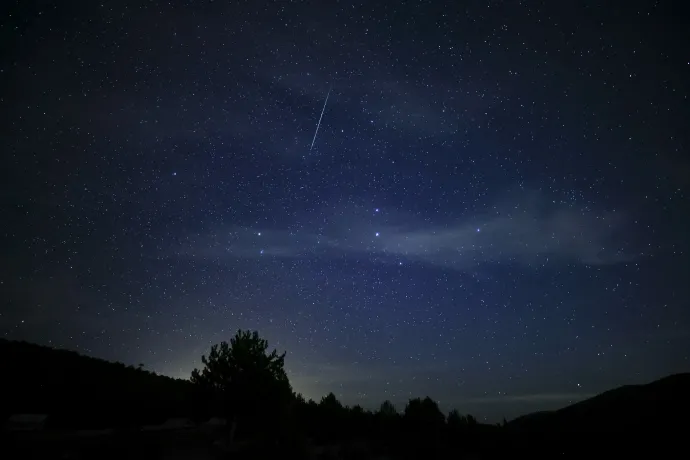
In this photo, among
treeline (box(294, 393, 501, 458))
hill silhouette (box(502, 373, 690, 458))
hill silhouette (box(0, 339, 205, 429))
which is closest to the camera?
hill silhouette (box(502, 373, 690, 458))

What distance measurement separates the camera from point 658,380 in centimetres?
4403

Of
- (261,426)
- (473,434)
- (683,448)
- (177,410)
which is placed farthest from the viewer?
(177,410)

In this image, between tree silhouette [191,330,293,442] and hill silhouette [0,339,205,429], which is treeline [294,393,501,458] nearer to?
tree silhouette [191,330,293,442]

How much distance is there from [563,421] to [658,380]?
22.6m

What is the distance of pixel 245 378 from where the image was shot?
3053 centimetres

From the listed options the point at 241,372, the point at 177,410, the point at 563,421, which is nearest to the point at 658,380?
the point at 563,421

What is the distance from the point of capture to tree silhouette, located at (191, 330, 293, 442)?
29.0 meters

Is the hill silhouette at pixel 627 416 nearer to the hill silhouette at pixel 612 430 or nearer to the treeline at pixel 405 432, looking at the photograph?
the hill silhouette at pixel 612 430

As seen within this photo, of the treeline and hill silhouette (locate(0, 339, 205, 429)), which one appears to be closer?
the treeline

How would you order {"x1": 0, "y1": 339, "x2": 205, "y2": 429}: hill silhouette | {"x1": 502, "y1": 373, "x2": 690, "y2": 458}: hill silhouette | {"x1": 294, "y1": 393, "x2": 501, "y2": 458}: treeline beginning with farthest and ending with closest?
{"x1": 0, "y1": 339, "x2": 205, "y2": 429}: hill silhouette, {"x1": 294, "y1": 393, "x2": 501, "y2": 458}: treeline, {"x1": 502, "y1": 373, "x2": 690, "y2": 458}: hill silhouette

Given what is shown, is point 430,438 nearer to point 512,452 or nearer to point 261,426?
point 512,452

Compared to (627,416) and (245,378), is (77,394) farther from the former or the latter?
(627,416)

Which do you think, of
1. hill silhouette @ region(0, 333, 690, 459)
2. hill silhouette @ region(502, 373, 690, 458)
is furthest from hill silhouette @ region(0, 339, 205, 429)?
hill silhouette @ region(502, 373, 690, 458)

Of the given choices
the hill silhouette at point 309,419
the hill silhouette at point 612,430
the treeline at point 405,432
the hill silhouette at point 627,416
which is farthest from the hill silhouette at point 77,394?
the hill silhouette at point 627,416
